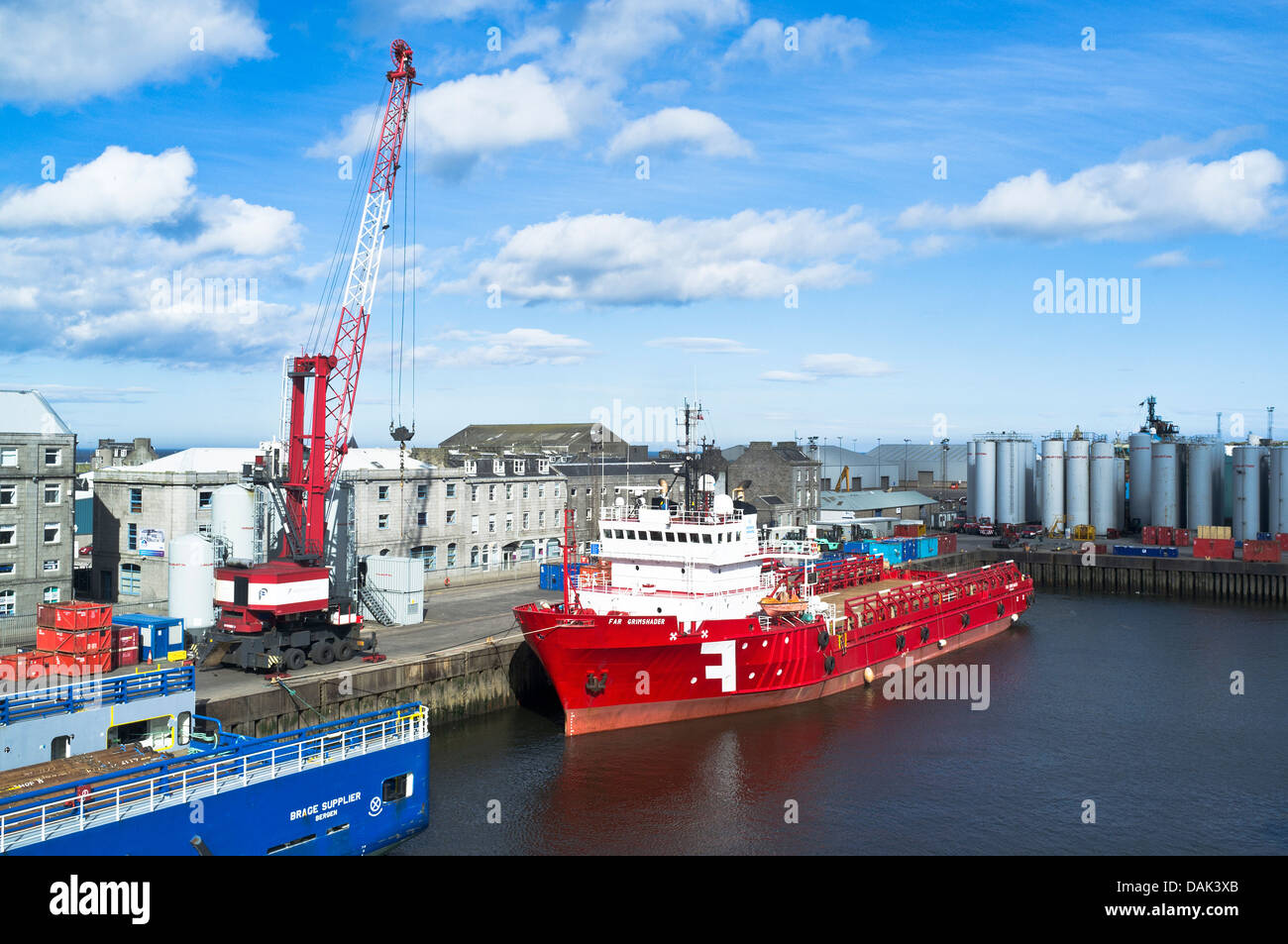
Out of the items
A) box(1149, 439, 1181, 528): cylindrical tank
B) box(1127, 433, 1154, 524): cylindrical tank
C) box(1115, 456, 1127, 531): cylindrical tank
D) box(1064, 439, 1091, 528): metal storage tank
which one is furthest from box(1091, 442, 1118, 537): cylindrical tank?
box(1149, 439, 1181, 528): cylindrical tank

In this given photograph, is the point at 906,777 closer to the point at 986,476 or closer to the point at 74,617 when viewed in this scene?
the point at 74,617

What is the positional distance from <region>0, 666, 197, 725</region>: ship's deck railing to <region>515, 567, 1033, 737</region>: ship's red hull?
456 inches

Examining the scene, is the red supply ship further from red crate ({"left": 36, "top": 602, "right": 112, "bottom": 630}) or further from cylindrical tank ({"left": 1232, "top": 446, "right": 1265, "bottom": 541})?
cylindrical tank ({"left": 1232, "top": 446, "right": 1265, "bottom": 541})

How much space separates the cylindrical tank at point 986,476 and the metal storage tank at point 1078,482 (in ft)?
22.2

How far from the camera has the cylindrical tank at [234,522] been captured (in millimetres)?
39469

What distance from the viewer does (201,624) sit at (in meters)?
36.4

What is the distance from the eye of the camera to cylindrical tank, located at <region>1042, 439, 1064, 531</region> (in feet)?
292

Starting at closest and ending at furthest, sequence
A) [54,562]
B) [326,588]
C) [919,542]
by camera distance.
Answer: [326,588] → [54,562] → [919,542]

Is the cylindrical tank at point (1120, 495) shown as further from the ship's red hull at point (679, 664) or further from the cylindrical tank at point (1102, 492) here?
the ship's red hull at point (679, 664)

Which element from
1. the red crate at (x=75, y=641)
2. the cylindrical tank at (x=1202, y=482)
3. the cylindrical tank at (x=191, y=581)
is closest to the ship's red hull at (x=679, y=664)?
the red crate at (x=75, y=641)

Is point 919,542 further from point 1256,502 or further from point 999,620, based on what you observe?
point 1256,502

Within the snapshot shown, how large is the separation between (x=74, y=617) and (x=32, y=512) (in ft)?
38.2

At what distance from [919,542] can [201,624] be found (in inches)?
2032
